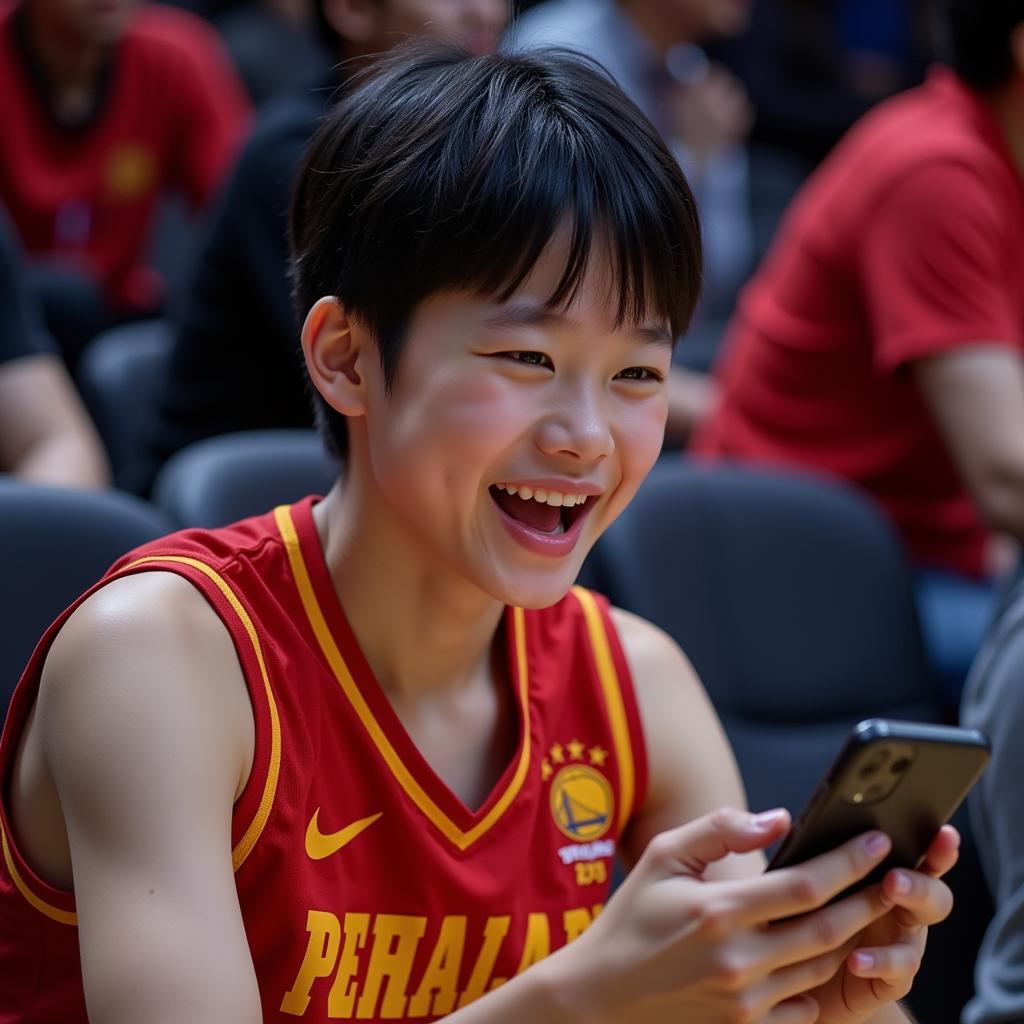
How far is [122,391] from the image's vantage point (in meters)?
2.77

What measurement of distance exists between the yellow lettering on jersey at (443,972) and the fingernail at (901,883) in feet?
1.04

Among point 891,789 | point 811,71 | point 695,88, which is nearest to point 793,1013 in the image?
point 891,789

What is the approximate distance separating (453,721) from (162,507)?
73cm

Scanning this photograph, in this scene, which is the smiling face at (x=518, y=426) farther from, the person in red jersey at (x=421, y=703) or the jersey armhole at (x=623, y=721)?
the jersey armhole at (x=623, y=721)

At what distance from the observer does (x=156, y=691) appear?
1.00 metres

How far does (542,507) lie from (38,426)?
1.25 metres

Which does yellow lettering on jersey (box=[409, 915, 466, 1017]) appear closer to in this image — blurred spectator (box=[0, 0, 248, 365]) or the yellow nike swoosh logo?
the yellow nike swoosh logo

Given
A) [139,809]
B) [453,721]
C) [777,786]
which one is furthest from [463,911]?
[777,786]

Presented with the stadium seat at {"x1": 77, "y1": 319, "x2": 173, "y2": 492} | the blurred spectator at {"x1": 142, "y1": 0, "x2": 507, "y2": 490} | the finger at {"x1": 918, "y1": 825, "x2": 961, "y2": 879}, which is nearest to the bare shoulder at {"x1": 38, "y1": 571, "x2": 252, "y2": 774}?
the finger at {"x1": 918, "y1": 825, "x2": 961, "y2": 879}

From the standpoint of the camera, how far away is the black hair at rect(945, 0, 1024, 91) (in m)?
2.30

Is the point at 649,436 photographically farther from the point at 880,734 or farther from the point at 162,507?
the point at 162,507

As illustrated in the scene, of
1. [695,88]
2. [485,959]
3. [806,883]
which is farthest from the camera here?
[695,88]

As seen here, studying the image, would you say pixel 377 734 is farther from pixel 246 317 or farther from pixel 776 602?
pixel 246 317

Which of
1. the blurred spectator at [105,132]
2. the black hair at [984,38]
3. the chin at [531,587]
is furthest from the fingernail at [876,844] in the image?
the blurred spectator at [105,132]
